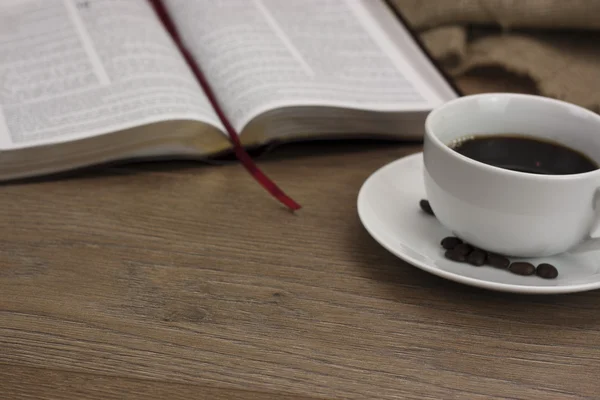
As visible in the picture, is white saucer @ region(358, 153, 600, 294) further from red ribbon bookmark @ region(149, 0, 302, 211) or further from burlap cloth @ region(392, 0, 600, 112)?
burlap cloth @ region(392, 0, 600, 112)

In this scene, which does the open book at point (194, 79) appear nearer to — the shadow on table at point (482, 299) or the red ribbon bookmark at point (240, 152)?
the red ribbon bookmark at point (240, 152)

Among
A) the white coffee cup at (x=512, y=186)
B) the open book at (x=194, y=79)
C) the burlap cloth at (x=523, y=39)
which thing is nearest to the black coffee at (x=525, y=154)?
the white coffee cup at (x=512, y=186)

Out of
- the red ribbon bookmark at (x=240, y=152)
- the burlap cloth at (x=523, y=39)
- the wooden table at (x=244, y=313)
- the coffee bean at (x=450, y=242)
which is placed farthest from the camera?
the burlap cloth at (x=523, y=39)

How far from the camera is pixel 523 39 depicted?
35.2 inches

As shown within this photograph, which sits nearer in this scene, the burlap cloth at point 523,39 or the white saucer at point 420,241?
the white saucer at point 420,241

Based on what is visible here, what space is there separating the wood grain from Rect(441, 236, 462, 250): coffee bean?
3 cm

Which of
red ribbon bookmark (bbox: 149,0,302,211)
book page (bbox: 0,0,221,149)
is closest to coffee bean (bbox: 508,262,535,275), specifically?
red ribbon bookmark (bbox: 149,0,302,211)

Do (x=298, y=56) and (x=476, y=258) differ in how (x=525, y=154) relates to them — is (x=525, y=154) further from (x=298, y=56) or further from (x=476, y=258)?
(x=298, y=56)

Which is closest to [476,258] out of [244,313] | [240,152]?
[244,313]

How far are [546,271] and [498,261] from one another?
0.03 metres

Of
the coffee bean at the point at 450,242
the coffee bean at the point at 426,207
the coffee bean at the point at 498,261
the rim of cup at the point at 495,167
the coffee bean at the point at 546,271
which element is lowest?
the coffee bean at the point at 426,207

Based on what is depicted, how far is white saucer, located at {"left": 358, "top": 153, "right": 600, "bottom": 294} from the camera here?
1.46ft

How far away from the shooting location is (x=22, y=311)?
0.44 meters

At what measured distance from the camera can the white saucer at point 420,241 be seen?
444 mm
